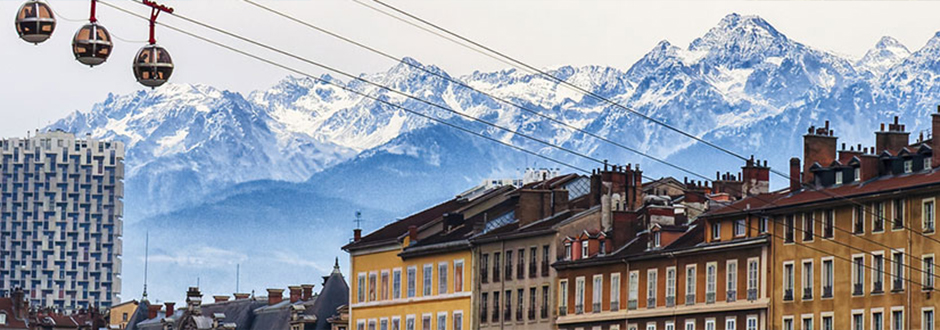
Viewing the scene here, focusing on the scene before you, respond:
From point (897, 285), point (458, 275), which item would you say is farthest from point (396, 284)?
point (897, 285)

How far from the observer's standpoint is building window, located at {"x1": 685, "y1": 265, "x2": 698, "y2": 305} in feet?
429

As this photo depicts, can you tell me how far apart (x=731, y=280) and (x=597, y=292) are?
14150mm

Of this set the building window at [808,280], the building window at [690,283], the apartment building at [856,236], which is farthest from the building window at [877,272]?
the building window at [690,283]

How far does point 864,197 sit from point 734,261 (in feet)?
42.5

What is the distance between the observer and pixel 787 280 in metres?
123

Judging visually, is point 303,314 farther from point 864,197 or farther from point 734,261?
point 864,197

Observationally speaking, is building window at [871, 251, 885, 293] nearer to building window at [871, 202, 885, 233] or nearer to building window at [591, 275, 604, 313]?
building window at [871, 202, 885, 233]

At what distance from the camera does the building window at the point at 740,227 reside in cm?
12694

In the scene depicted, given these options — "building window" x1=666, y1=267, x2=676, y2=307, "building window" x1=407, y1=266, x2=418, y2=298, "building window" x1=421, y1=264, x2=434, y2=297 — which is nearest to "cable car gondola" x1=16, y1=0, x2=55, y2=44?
"building window" x1=666, y1=267, x2=676, y2=307

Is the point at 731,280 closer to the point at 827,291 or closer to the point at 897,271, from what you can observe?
the point at 827,291

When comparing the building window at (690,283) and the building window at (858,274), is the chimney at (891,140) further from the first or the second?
the building window at (690,283)

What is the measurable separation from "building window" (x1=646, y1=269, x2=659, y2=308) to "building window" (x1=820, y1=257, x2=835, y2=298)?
16.3 m

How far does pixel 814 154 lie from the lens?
12938cm

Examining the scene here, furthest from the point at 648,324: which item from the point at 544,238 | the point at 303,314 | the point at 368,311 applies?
the point at 303,314
